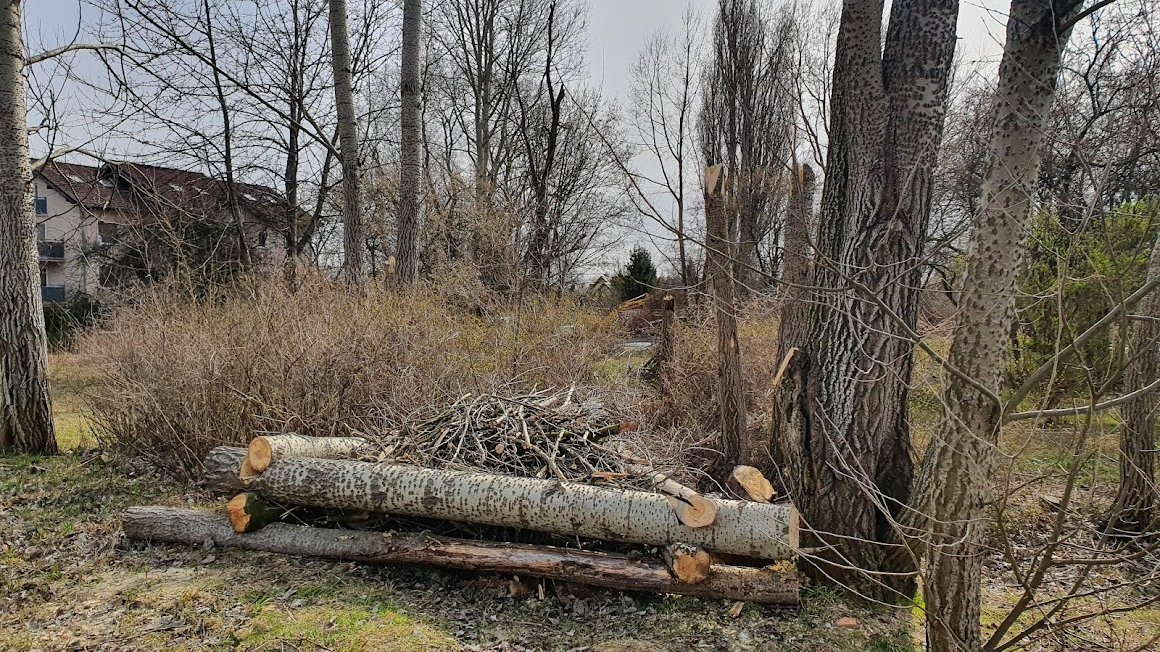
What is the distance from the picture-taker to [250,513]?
4.02 meters

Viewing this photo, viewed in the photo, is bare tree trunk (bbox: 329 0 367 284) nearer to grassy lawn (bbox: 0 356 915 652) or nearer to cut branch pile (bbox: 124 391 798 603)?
cut branch pile (bbox: 124 391 798 603)

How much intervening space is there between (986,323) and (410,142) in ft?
26.3

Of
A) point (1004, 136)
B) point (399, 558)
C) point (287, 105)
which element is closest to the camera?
point (1004, 136)

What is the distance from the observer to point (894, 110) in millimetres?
3393

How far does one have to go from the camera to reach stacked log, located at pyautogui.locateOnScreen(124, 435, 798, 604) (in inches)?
136

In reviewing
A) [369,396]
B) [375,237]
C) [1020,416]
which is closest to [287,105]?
[375,237]

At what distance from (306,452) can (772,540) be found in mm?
3092

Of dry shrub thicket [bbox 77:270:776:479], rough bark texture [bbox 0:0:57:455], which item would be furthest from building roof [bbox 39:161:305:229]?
dry shrub thicket [bbox 77:270:776:479]

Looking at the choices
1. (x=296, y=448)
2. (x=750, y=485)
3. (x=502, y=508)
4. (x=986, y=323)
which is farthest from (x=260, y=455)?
(x=986, y=323)

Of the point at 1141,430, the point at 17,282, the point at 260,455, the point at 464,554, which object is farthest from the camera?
the point at 17,282

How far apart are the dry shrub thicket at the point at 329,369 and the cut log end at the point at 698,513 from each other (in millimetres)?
1053

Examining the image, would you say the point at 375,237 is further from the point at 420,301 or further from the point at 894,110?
the point at 894,110

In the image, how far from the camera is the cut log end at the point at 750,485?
4.07 m

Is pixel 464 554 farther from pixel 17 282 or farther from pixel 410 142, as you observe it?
pixel 410 142
